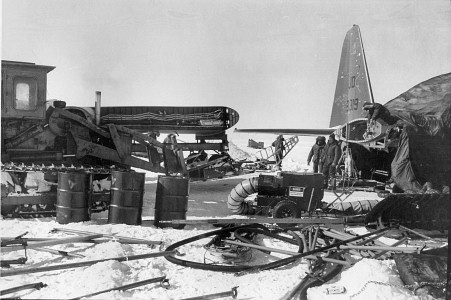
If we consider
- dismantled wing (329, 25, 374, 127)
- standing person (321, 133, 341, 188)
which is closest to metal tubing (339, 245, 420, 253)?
standing person (321, 133, 341, 188)

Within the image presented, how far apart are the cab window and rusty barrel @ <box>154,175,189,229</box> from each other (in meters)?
2.94

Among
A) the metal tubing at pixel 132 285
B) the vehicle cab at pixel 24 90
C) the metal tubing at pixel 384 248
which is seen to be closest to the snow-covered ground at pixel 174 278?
the metal tubing at pixel 132 285

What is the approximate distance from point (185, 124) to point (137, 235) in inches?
226

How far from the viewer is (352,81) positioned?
16984 millimetres

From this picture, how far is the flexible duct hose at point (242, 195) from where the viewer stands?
314 inches

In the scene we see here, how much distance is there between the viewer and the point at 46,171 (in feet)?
24.2

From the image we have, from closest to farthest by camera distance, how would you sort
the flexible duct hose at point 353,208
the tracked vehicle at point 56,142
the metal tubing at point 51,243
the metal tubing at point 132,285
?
the metal tubing at point 132,285 < the metal tubing at point 51,243 < the tracked vehicle at point 56,142 < the flexible duct hose at point 353,208

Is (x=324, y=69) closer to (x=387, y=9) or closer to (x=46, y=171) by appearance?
(x=387, y=9)

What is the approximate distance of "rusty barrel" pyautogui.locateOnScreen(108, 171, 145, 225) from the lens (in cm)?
675

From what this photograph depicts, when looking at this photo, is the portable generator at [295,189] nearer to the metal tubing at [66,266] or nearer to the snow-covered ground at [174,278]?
the snow-covered ground at [174,278]

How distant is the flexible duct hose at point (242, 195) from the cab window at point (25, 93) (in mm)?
4187

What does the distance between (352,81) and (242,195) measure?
10796 mm

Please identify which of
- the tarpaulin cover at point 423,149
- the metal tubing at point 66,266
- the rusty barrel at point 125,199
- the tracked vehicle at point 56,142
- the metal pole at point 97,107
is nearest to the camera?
the metal tubing at point 66,266

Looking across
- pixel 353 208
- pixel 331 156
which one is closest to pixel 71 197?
pixel 353 208
